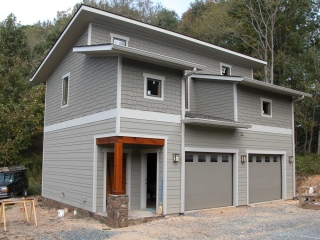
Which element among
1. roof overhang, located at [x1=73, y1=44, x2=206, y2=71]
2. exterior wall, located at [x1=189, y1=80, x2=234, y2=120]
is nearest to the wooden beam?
roof overhang, located at [x1=73, y1=44, x2=206, y2=71]

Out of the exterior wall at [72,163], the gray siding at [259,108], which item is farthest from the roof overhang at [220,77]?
the exterior wall at [72,163]

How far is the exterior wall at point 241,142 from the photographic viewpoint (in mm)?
12039

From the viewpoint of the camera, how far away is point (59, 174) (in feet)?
45.6

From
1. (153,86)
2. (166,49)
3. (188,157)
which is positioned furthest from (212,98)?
(153,86)

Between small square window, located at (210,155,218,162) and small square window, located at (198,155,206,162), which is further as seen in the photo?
small square window, located at (210,155,218,162)

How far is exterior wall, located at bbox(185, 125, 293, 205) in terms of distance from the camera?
39.5 ft

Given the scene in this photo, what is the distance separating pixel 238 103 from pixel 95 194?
6.60m

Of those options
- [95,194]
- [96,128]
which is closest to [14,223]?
[95,194]

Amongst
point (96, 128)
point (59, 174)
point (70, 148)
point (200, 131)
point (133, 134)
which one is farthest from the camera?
point (59, 174)

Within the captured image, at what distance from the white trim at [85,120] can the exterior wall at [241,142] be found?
9.30ft

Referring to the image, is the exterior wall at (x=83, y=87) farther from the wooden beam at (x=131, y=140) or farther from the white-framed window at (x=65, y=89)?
the wooden beam at (x=131, y=140)

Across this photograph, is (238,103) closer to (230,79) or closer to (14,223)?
(230,79)

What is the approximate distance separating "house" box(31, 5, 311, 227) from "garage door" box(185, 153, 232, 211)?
1.5 inches

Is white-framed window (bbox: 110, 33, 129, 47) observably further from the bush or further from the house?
the bush
